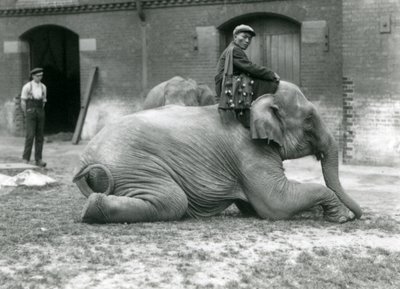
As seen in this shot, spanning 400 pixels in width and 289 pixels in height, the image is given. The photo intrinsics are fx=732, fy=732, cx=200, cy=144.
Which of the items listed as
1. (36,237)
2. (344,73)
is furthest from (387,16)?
(36,237)

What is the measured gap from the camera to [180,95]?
365 inches

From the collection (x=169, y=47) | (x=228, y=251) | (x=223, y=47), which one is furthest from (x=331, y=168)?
(x=169, y=47)

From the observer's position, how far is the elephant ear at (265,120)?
6750mm

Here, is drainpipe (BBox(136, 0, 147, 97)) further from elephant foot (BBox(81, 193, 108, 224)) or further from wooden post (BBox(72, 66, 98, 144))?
elephant foot (BBox(81, 193, 108, 224))

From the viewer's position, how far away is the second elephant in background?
9250 millimetres

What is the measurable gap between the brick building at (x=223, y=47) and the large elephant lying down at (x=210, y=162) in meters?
5.50

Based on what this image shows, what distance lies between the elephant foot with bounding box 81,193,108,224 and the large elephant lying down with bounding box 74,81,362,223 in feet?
0.87

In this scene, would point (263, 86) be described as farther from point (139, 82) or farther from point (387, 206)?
point (139, 82)

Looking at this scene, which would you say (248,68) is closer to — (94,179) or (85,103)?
(94,179)

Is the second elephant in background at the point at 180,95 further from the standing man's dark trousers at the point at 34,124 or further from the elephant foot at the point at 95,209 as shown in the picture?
the standing man's dark trousers at the point at 34,124

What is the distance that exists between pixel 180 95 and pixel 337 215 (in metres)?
3.13

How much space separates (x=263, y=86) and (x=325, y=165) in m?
1.02

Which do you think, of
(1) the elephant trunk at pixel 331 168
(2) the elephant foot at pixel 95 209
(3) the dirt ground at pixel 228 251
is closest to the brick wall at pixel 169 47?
(3) the dirt ground at pixel 228 251

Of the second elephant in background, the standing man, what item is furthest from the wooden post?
the second elephant in background
